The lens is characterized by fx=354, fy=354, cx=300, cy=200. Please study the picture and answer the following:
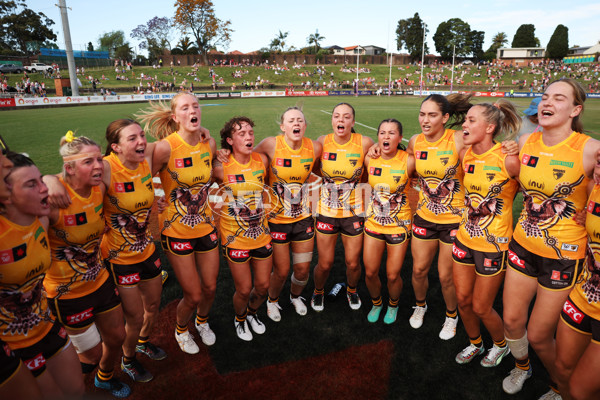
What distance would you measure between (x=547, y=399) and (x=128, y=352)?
4.26 metres

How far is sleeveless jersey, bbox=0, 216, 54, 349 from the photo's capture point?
245 cm

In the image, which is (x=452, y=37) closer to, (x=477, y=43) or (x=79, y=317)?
(x=477, y=43)

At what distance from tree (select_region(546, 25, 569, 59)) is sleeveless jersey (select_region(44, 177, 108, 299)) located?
106m

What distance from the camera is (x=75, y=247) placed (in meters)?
3.14

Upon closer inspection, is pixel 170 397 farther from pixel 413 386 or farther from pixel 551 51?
pixel 551 51

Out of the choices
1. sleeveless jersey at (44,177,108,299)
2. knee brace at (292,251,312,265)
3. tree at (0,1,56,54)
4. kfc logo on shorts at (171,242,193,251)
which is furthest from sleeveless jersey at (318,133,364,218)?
tree at (0,1,56,54)

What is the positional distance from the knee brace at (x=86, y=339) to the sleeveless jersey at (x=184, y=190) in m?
1.18

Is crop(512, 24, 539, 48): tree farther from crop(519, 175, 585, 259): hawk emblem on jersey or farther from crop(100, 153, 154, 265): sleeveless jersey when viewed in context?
crop(100, 153, 154, 265): sleeveless jersey

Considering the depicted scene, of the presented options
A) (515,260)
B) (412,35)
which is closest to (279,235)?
(515,260)

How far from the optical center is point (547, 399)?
11.2 ft

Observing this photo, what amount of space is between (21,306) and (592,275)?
4296 millimetres

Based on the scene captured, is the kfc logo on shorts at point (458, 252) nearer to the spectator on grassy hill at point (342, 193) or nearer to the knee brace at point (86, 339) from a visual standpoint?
the spectator on grassy hill at point (342, 193)

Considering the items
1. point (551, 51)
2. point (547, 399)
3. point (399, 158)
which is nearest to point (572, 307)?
point (547, 399)

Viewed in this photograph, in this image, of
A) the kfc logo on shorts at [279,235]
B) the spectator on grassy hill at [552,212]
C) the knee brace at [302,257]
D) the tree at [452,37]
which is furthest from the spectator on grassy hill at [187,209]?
the tree at [452,37]
